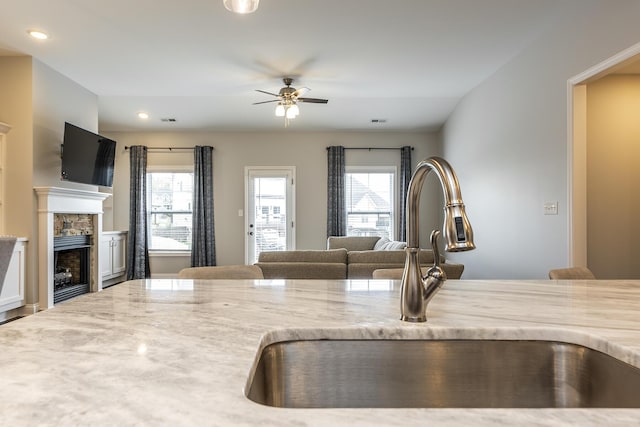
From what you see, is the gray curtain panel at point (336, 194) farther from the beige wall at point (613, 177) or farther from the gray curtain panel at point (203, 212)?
the beige wall at point (613, 177)

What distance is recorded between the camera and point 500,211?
4637 millimetres

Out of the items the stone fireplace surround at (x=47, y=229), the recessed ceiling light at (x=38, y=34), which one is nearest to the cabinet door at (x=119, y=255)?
the stone fireplace surround at (x=47, y=229)

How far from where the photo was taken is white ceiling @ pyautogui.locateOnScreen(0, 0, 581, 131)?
3.36 metres

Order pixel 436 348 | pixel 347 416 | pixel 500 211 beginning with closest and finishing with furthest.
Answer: pixel 347 416, pixel 436 348, pixel 500 211

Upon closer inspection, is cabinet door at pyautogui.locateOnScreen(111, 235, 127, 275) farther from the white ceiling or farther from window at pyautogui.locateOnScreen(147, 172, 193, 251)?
the white ceiling

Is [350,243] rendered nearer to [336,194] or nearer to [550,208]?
[336,194]

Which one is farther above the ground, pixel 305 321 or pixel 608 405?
pixel 305 321

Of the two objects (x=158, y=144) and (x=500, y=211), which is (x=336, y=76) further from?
(x=158, y=144)

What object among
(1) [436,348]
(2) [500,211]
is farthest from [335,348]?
(2) [500,211]

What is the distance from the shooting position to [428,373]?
2.60ft

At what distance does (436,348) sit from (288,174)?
21.6 feet

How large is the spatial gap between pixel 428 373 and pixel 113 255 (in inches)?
266

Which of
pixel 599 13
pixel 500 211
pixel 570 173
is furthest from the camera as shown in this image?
pixel 500 211

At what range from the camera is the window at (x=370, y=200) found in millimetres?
7262
